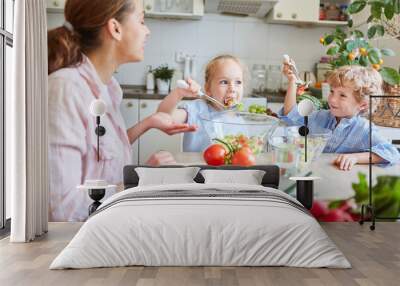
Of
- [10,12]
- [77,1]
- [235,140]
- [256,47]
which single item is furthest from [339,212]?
[10,12]

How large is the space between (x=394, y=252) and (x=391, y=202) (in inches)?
66.2

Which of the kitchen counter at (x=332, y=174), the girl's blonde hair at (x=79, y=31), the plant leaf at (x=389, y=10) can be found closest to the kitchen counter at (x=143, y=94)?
the girl's blonde hair at (x=79, y=31)

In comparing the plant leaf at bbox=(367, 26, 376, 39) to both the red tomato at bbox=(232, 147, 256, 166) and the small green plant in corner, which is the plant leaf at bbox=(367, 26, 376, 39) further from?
the small green plant in corner

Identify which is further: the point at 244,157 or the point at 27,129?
the point at 244,157

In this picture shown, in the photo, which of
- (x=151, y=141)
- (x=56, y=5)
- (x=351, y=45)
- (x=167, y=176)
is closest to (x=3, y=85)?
(x=56, y=5)

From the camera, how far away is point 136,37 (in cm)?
618

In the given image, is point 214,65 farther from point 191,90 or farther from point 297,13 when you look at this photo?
point 297,13

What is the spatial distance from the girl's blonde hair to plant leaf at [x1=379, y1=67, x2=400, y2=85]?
2.72 meters

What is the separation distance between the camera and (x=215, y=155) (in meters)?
6.04

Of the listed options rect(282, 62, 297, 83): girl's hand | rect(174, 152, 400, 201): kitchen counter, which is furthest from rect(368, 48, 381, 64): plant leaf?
rect(174, 152, 400, 201): kitchen counter

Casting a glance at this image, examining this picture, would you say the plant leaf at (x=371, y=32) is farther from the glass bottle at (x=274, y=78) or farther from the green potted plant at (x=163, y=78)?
the green potted plant at (x=163, y=78)

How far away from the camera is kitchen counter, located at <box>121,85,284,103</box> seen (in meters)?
6.16

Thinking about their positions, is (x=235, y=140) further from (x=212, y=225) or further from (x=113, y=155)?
(x=212, y=225)

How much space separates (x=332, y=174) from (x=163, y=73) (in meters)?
2.03
